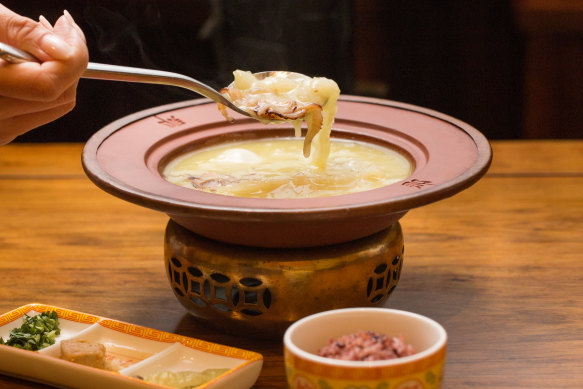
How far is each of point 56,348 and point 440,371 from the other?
28.0 inches

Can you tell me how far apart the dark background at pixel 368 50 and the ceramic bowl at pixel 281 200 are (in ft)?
7.59

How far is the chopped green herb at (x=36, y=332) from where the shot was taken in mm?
1460

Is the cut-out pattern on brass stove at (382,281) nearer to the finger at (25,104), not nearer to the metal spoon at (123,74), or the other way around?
the metal spoon at (123,74)

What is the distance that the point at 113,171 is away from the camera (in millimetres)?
1576

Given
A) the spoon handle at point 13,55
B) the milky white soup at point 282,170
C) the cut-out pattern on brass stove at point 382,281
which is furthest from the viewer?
the milky white soup at point 282,170

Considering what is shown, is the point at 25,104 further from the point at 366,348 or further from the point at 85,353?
the point at 366,348

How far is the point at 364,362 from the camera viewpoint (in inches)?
44.0

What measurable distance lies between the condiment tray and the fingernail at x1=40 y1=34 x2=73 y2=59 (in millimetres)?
529

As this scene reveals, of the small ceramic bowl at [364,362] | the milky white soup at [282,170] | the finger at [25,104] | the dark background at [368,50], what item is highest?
the finger at [25,104]

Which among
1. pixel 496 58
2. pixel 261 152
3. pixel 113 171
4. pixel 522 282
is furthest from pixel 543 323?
pixel 496 58

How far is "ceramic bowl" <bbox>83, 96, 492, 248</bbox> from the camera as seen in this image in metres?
1.36

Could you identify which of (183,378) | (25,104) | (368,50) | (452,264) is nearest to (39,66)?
(25,104)

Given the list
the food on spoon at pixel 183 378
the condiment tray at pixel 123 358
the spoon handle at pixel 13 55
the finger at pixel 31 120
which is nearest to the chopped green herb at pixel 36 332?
the condiment tray at pixel 123 358

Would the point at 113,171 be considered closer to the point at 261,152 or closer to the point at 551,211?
the point at 261,152
